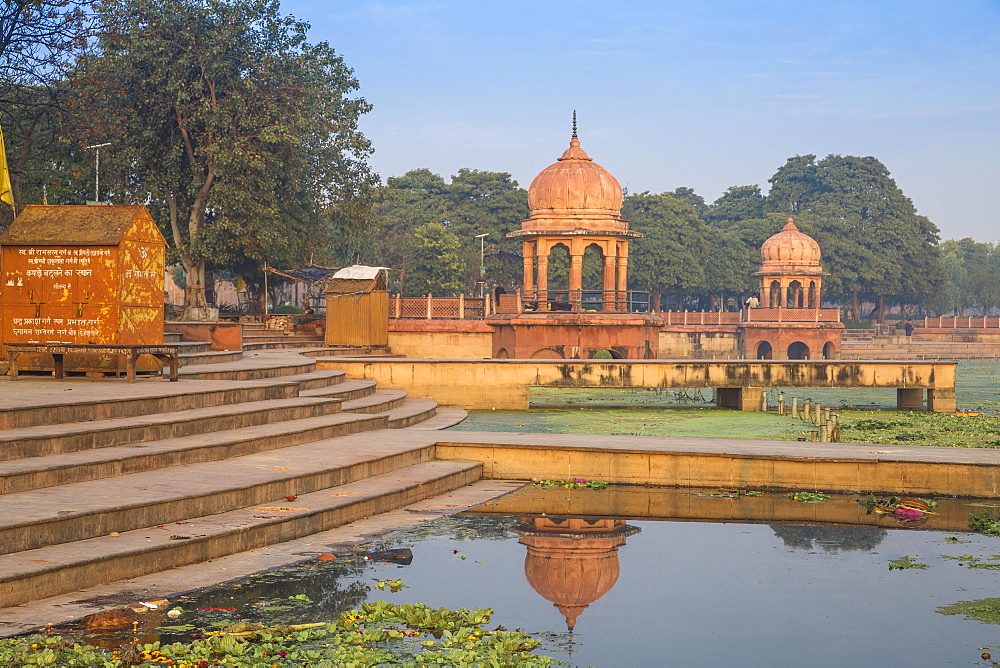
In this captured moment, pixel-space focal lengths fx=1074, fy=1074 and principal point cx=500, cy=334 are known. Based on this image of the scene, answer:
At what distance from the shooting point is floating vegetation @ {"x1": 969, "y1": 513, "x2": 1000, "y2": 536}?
33.6ft

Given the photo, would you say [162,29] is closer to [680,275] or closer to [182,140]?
[182,140]

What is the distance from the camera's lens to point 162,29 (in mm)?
27844

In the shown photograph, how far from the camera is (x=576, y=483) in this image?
41.8 feet

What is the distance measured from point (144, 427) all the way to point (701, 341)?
5896 cm

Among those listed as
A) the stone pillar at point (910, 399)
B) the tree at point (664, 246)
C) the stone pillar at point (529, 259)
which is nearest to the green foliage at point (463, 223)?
the tree at point (664, 246)

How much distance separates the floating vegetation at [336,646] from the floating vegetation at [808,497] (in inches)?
229

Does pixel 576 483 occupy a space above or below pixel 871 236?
below

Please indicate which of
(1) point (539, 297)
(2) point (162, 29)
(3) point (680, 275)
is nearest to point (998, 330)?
(3) point (680, 275)

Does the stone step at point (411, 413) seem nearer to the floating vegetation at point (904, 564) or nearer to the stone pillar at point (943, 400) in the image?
the floating vegetation at point (904, 564)

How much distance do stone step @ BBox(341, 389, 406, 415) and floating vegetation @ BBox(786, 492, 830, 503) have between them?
6635 millimetres

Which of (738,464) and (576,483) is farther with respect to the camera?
(576,483)

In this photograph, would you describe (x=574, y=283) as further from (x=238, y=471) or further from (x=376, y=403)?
(x=238, y=471)

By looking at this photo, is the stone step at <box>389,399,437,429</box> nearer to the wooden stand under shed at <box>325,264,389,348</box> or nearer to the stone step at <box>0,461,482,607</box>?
the stone step at <box>0,461,482,607</box>

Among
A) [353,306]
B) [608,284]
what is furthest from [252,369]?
[608,284]
